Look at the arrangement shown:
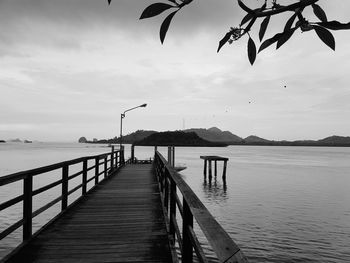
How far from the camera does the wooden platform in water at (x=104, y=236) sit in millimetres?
5211

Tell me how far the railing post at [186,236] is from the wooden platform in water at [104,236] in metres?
1.21

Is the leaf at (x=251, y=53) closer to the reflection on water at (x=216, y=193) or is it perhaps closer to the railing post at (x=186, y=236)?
the railing post at (x=186, y=236)

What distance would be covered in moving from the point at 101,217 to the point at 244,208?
51.8ft

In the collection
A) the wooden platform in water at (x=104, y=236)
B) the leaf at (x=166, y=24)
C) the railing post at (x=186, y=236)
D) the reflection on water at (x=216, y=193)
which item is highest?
the leaf at (x=166, y=24)

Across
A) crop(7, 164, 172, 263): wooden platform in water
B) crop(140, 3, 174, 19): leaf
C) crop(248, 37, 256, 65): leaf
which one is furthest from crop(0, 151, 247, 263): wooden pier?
crop(140, 3, 174, 19): leaf

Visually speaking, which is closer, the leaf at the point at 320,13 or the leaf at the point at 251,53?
the leaf at the point at 320,13

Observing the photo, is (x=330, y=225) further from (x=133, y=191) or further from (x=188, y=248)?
(x=188, y=248)

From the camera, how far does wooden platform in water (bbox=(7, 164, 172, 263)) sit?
→ 521 centimetres

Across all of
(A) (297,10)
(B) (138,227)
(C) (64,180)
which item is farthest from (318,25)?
(C) (64,180)

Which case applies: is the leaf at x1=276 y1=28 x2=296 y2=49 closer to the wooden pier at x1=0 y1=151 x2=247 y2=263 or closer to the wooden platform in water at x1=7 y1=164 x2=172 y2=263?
the wooden pier at x1=0 y1=151 x2=247 y2=263

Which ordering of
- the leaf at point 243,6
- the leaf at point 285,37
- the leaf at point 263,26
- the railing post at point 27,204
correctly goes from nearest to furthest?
the leaf at point 243,6 → the leaf at point 285,37 → the leaf at point 263,26 → the railing post at point 27,204

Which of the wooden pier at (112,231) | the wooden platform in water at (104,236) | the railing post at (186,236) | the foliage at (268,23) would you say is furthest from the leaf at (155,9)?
the wooden platform in water at (104,236)

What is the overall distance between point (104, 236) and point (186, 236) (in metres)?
2.98

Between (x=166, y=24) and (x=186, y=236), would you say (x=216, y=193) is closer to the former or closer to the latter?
(x=186, y=236)
